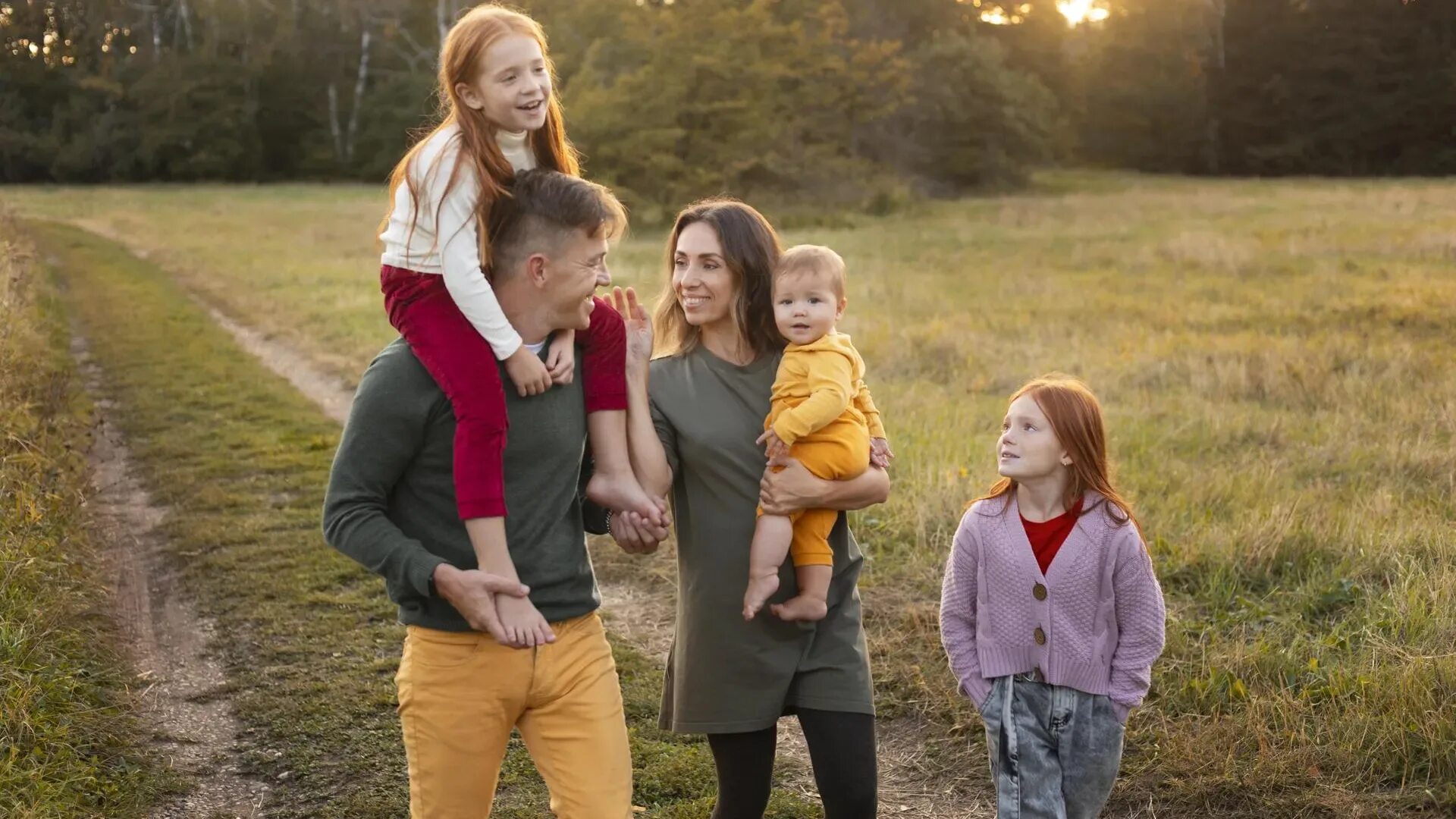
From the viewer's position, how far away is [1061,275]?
17125 millimetres

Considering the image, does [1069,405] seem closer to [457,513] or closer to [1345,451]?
[457,513]

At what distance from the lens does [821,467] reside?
9.49ft

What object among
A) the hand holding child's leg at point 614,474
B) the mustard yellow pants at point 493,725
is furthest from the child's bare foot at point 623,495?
the mustard yellow pants at point 493,725

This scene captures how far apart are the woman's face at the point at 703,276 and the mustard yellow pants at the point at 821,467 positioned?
280 mm

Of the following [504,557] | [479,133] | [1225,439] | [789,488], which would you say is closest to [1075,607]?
[789,488]

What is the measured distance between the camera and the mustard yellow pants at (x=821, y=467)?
2900mm

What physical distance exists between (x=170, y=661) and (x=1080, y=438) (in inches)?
157

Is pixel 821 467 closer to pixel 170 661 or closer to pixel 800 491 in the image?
pixel 800 491

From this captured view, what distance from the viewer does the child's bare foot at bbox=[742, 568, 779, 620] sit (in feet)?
9.24

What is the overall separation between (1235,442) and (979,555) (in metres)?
5.66

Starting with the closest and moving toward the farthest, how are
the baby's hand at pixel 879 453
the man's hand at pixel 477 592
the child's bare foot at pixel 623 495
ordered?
1. the man's hand at pixel 477 592
2. the child's bare foot at pixel 623 495
3. the baby's hand at pixel 879 453

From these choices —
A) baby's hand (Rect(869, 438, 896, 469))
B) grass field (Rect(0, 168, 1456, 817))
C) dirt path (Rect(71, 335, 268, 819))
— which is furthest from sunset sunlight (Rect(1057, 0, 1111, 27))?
baby's hand (Rect(869, 438, 896, 469))

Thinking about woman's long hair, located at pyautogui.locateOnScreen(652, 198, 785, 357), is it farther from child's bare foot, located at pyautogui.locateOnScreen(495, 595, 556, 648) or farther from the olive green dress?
child's bare foot, located at pyautogui.locateOnScreen(495, 595, 556, 648)

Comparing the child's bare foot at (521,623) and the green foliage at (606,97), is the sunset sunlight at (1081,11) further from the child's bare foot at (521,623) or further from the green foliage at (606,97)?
the child's bare foot at (521,623)
